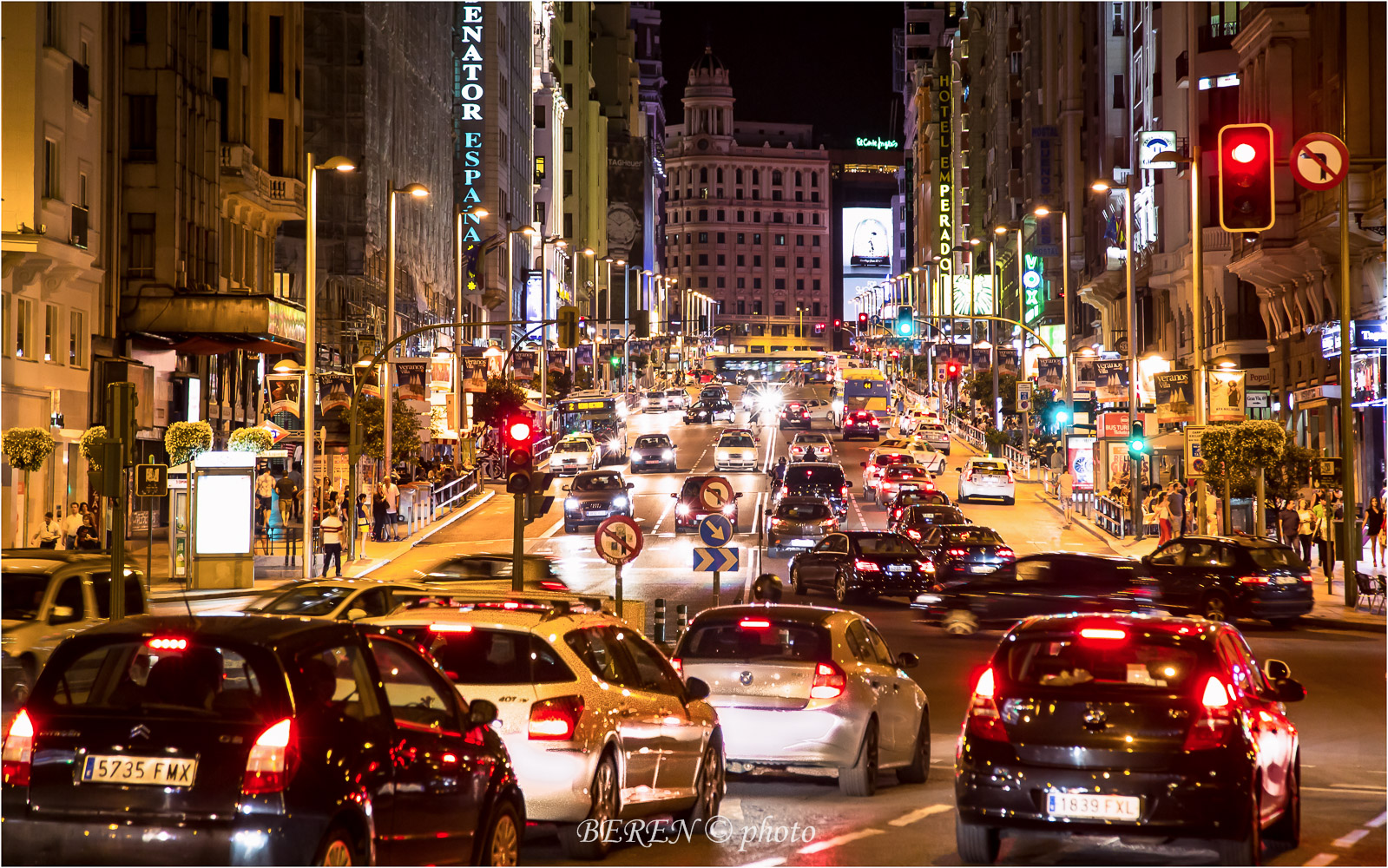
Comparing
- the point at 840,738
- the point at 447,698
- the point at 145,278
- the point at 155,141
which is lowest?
the point at 840,738

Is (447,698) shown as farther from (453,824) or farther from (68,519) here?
(68,519)

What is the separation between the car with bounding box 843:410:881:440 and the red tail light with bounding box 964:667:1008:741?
79.0 meters

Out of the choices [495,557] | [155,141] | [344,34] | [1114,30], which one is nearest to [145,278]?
[155,141]

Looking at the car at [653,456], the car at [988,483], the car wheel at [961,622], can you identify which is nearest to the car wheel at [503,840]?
the car wheel at [961,622]

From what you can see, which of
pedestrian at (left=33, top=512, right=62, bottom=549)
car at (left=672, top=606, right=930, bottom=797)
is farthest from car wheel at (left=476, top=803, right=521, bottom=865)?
pedestrian at (left=33, top=512, right=62, bottom=549)

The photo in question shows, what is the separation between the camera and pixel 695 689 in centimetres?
1152

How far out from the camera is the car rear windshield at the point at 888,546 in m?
32.4

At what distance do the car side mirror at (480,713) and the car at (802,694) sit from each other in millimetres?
3979

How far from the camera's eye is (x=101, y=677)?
770 cm

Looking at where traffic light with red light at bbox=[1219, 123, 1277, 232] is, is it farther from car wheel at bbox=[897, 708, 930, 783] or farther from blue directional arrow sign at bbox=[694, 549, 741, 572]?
blue directional arrow sign at bbox=[694, 549, 741, 572]

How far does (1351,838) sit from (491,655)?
217 inches

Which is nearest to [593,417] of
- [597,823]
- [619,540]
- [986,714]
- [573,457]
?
[573,457]

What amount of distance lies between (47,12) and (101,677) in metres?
36.0

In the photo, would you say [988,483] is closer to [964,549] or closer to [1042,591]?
[964,549]
